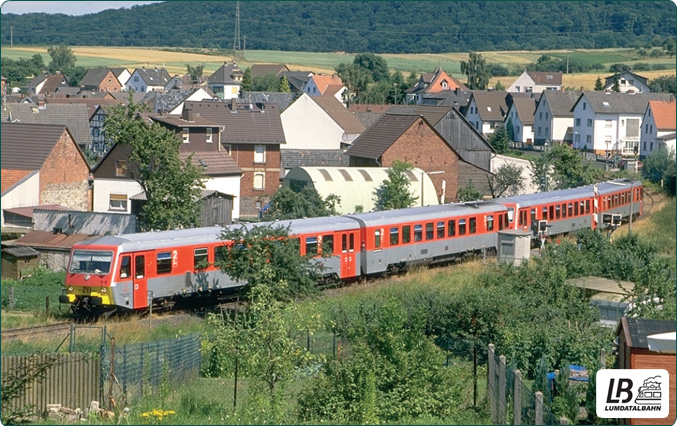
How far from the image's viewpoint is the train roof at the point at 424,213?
30094mm

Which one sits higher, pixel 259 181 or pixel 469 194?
pixel 259 181

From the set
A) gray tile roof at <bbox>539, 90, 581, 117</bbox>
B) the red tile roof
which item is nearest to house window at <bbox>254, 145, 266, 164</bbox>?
the red tile roof

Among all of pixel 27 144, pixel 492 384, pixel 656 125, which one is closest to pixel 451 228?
pixel 492 384

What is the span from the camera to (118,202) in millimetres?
41656

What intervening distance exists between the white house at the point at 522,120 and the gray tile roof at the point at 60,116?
4063 centimetres

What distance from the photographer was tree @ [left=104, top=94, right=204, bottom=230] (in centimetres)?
3391

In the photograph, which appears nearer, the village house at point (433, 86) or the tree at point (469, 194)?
the tree at point (469, 194)

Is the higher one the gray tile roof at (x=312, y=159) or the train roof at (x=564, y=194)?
the gray tile roof at (x=312, y=159)

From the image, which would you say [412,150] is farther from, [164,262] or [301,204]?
[164,262]

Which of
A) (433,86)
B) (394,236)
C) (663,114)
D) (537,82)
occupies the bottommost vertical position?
(394,236)

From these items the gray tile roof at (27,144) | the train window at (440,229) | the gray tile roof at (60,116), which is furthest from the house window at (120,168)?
the gray tile roof at (60,116)

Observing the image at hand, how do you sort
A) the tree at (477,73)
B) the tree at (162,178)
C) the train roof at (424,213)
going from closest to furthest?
the train roof at (424,213) → the tree at (162,178) → the tree at (477,73)

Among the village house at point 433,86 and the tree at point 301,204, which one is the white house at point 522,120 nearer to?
the village house at point 433,86

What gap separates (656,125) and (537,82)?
53.2 meters
